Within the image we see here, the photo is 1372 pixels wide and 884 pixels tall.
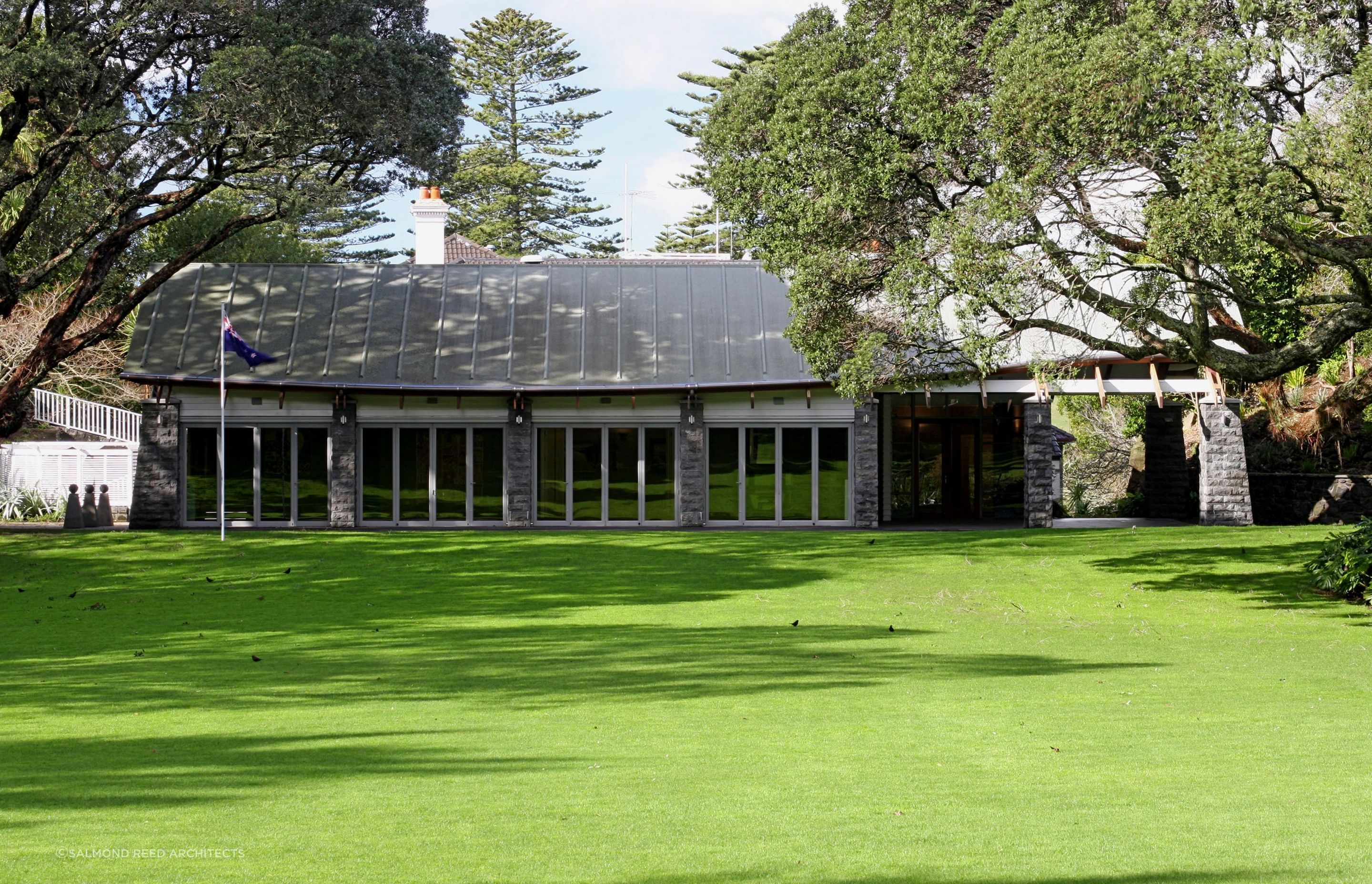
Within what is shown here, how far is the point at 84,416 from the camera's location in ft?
94.7

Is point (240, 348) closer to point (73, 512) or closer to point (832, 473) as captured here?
point (73, 512)

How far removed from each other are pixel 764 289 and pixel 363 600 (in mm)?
13173

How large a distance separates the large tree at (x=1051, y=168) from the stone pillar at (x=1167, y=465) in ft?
29.8

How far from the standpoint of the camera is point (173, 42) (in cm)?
1992

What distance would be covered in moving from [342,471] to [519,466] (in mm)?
3152

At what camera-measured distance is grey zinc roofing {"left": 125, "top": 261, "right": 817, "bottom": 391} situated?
927 inches

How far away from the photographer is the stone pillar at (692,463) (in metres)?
23.6

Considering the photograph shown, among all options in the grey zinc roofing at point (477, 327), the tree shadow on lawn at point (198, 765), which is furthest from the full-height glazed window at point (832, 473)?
the tree shadow on lawn at point (198, 765)

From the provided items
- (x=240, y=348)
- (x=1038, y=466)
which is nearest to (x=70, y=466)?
(x=240, y=348)

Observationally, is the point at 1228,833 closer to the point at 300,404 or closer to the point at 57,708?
the point at 57,708

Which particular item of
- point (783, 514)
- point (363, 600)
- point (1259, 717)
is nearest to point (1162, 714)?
point (1259, 717)

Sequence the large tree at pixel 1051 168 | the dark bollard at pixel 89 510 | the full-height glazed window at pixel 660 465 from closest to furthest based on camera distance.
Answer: the large tree at pixel 1051 168 → the dark bollard at pixel 89 510 → the full-height glazed window at pixel 660 465

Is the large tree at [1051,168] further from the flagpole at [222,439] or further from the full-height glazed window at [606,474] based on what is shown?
the flagpole at [222,439]

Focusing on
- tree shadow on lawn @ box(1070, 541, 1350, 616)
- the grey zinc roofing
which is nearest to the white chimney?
the grey zinc roofing
